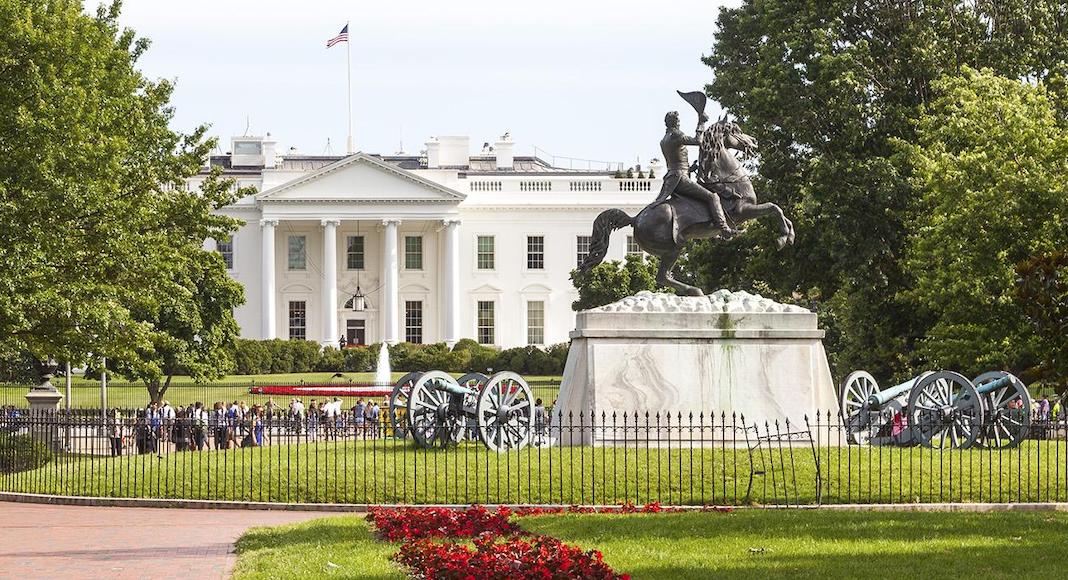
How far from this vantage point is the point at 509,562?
1098 centimetres

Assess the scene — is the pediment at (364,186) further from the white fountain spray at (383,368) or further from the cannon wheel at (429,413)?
the cannon wheel at (429,413)

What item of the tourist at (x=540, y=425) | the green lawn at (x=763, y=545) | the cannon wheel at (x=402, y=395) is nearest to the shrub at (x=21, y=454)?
the cannon wheel at (x=402, y=395)

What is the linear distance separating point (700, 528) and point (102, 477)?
29.9ft

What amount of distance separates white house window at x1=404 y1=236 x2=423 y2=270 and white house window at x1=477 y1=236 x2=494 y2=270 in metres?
2.89

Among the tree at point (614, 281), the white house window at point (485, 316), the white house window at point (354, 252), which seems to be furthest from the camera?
the white house window at point (354, 252)

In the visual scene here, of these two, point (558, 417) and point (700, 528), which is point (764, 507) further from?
point (558, 417)

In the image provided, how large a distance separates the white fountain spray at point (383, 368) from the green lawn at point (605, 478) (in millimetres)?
38479

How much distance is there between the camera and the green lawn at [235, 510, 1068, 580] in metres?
11.7

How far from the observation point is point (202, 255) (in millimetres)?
31234

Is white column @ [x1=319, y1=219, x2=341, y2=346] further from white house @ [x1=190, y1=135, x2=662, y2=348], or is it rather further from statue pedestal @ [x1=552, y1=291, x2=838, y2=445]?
statue pedestal @ [x1=552, y1=291, x2=838, y2=445]

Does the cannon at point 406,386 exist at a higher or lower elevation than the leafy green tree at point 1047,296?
lower

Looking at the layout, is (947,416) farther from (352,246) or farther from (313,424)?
(352,246)

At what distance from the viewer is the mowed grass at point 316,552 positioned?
11.9m

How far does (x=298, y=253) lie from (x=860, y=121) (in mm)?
48567
